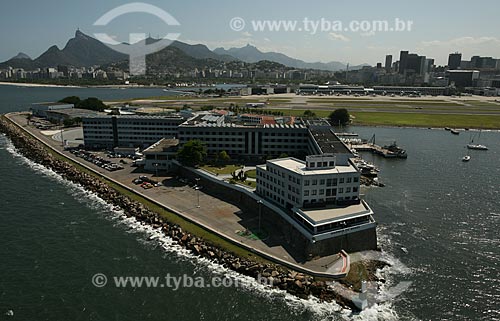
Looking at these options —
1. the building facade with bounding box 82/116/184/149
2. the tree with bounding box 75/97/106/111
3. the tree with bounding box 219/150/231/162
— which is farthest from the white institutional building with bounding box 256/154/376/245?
the tree with bounding box 75/97/106/111

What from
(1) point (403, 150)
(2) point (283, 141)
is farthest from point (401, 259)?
(1) point (403, 150)

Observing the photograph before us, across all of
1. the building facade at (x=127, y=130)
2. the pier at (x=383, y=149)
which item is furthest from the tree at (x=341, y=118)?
the building facade at (x=127, y=130)

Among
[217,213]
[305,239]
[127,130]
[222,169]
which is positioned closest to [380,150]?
[222,169]

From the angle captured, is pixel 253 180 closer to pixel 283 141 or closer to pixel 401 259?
pixel 283 141

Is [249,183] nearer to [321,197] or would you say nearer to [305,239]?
[321,197]

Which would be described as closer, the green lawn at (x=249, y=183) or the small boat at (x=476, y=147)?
the green lawn at (x=249, y=183)

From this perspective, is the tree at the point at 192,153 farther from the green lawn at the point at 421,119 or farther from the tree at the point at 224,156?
the green lawn at the point at 421,119
